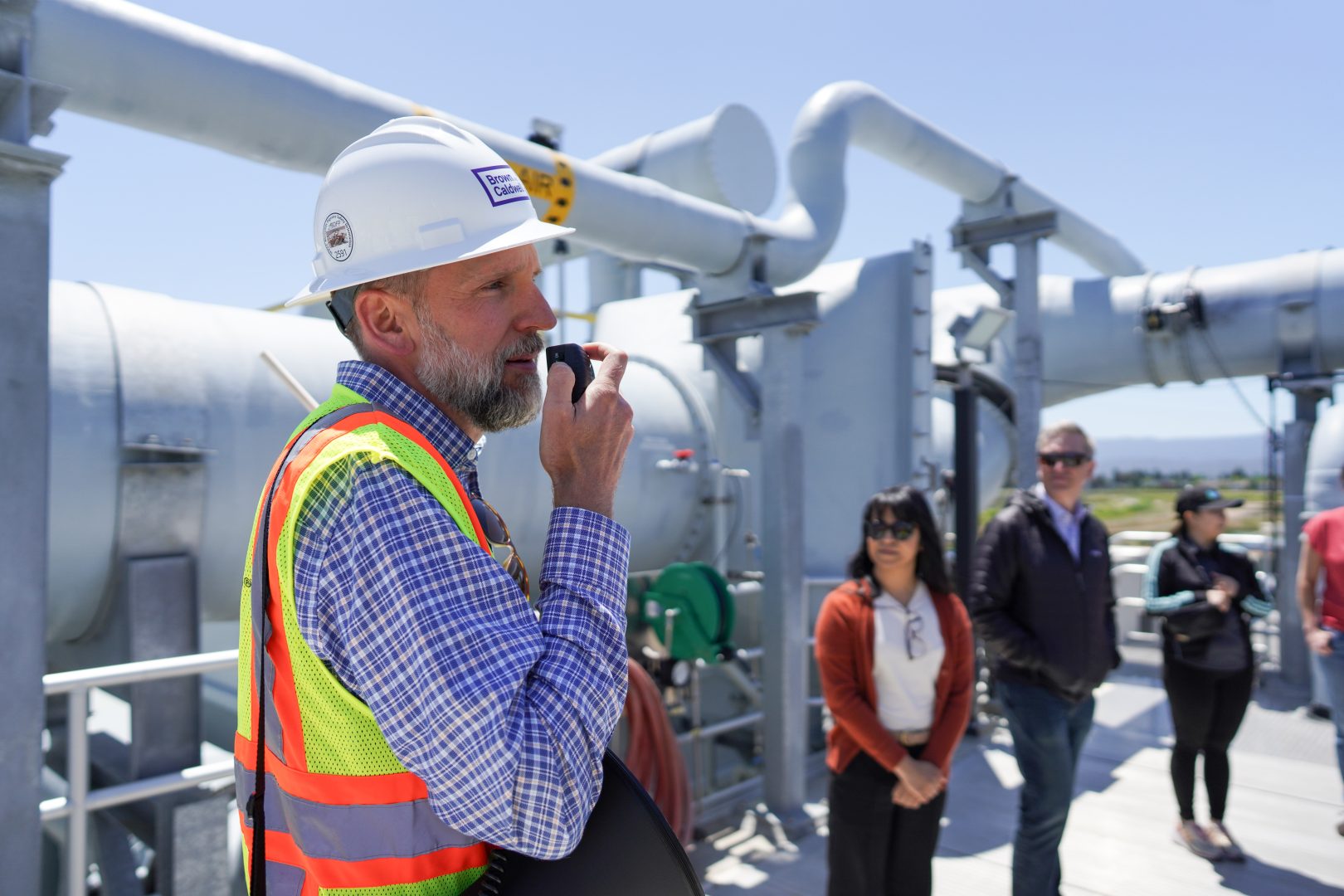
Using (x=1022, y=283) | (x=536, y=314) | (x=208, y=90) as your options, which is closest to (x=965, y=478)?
(x=1022, y=283)

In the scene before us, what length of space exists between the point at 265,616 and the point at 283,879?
12.5 inches

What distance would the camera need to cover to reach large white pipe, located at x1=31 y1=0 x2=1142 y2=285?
2.57 meters

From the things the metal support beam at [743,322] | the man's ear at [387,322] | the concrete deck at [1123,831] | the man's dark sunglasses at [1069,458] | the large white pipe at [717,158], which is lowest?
the concrete deck at [1123,831]

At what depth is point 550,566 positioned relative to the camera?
1005 millimetres

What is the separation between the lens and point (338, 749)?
0.98 metres

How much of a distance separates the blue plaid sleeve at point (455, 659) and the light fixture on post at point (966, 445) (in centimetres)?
535

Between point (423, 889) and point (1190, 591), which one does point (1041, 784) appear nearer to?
point (1190, 591)

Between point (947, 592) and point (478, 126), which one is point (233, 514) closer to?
point (478, 126)

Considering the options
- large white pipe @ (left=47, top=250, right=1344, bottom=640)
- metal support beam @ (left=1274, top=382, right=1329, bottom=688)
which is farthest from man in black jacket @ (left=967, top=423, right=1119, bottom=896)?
metal support beam @ (left=1274, top=382, right=1329, bottom=688)

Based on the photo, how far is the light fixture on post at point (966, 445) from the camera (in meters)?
5.94

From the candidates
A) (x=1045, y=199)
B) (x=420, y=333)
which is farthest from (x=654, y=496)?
(x=1045, y=199)

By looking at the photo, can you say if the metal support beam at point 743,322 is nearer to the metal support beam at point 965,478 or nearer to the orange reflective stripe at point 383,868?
the metal support beam at point 965,478

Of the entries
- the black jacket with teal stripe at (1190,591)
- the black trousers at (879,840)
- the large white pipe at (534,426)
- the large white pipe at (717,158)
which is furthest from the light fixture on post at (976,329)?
the black trousers at (879,840)

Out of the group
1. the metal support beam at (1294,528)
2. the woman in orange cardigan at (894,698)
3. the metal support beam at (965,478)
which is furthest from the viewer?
the metal support beam at (1294,528)
